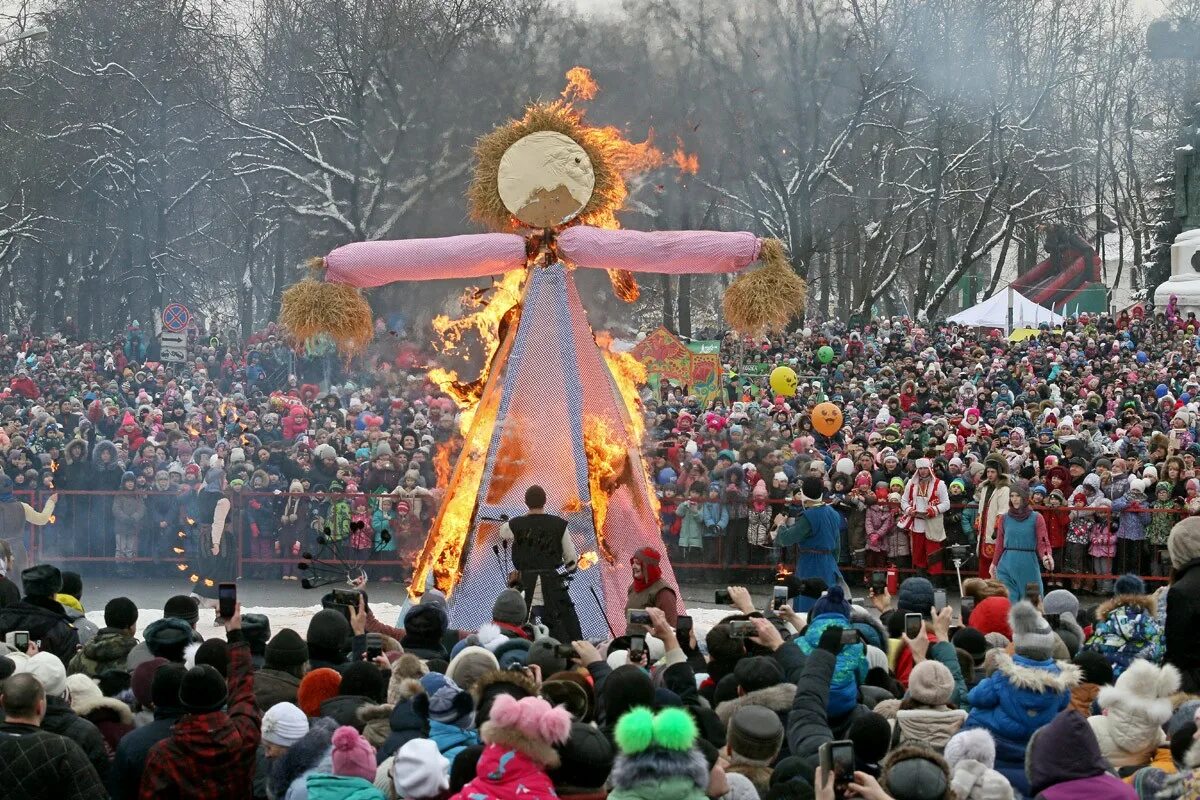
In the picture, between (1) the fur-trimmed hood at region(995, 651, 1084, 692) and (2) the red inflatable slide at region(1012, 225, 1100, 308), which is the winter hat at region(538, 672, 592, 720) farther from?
(2) the red inflatable slide at region(1012, 225, 1100, 308)

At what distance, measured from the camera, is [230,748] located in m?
6.90

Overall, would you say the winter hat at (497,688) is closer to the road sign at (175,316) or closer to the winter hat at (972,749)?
the winter hat at (972,749)

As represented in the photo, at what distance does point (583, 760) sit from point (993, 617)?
446cm

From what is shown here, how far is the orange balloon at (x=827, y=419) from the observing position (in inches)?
939

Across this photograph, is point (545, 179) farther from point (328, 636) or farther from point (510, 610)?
point (328, 636)

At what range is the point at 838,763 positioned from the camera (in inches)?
224

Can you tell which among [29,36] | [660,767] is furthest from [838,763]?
[29,36]

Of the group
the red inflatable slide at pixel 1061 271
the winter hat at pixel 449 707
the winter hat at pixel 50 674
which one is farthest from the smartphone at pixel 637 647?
the red inflatable slide at pixel 1061 271

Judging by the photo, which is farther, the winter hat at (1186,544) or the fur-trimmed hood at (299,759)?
the winter hat at (1186,544)

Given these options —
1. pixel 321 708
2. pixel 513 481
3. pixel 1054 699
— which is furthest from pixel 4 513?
pixel 1054 699

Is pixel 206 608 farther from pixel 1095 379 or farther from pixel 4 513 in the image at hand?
Result: pixel 1095 379

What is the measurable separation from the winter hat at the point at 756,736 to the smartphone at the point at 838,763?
2.46 feet

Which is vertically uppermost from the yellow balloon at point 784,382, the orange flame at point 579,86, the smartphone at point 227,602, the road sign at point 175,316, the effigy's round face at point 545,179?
the orange flame at point 579,86

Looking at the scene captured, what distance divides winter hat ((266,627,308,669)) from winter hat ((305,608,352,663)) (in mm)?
259
